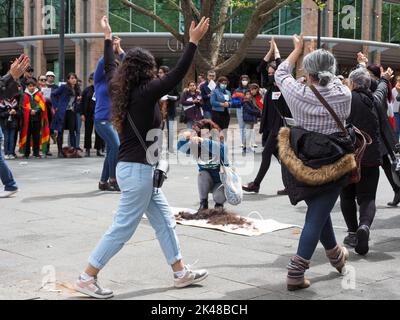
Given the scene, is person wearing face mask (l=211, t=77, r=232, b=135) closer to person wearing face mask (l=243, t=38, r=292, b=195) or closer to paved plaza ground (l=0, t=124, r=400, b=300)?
person wearing face mask (l=243, t=38, r=292, b=195)

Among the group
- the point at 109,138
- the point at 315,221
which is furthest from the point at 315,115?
the point at 109,138

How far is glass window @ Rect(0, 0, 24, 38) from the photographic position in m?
37.3

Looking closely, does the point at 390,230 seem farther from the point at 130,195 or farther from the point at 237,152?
the point at 237,152

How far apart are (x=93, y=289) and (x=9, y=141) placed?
10673 mm

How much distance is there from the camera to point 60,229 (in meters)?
7.50

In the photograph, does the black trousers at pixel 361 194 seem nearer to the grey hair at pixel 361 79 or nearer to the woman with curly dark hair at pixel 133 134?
the grey hair at pixel 361 79

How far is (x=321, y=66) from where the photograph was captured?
5.30 m

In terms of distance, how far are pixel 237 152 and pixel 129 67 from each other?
478 inches

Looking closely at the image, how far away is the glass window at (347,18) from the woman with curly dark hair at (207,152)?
29204 millimetres

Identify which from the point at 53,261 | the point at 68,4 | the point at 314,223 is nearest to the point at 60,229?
the point at 53,261

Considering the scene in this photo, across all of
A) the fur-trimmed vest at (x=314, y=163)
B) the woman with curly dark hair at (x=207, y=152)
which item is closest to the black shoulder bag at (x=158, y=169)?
the fur-trimmed vest at (x=314, y=163)

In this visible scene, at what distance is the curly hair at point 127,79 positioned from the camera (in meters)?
5.13

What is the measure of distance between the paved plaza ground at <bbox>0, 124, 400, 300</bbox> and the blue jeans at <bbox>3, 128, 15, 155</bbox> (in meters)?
5.33
